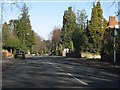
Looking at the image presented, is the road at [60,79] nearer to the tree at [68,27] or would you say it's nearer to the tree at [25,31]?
the tree at [68,27]

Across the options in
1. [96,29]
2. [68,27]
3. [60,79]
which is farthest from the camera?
[68,27]

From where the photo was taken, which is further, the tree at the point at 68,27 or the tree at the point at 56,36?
the tree at the point at 56,36

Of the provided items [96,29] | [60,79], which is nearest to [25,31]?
[96,29]

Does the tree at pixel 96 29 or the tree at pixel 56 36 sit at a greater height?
the tree at pixel 56 36

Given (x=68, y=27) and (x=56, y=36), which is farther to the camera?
(x=56, y=36)

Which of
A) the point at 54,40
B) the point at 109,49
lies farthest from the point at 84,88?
the point at 54,40

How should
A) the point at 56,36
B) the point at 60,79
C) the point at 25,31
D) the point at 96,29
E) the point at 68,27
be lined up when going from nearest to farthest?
the point at 60,79, the point at 96,29, the point at 68,27, the point at 25,31, the point at 56,36

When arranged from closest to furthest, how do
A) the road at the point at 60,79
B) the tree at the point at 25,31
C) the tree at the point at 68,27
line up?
the road at the point at 60,79 < the tree at the point at 68,27 < the tree at the point at 25,31

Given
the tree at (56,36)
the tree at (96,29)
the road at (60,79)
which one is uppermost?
the tree at (56,36)

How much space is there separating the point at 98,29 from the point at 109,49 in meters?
19.0

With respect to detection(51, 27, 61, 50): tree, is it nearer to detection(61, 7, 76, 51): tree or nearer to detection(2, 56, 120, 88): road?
detection(61, 7, 76, 51): tree

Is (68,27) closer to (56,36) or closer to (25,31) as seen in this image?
(25,31)

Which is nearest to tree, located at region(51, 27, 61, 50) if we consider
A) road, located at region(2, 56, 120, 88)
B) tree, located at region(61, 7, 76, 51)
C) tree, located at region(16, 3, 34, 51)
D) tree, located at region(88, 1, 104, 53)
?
tree, located at region(16, 3, 34, 51)

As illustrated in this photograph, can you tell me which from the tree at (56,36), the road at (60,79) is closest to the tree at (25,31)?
the tree at (56,36)
